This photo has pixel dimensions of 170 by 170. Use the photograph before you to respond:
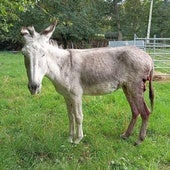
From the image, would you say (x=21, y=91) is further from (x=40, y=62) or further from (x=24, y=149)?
(x=40, y=62)

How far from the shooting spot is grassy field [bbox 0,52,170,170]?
3.42m

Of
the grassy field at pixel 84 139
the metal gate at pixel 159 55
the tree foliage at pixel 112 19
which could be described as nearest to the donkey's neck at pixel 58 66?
the grassy field at pixel 84 139

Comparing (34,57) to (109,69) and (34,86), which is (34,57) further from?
(109,69)

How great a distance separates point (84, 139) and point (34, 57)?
147 centimetres

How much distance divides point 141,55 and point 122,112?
147 cm

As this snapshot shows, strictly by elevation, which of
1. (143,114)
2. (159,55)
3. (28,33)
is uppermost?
(28,33)

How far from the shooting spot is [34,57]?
321 cm

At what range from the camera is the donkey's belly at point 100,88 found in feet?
13.0

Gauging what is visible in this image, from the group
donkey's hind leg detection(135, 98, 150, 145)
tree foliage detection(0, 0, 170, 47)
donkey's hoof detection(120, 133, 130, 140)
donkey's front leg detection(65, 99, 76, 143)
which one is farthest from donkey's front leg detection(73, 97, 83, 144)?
tree foliage detection(0, 0, 170, 47)

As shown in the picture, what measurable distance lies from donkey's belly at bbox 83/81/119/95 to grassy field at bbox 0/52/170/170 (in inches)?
24.9

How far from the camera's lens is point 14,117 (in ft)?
16.2

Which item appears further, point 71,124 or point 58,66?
point 71,124

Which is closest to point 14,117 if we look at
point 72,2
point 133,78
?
point 133,78

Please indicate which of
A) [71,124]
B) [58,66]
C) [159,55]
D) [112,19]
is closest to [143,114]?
[71,124]
